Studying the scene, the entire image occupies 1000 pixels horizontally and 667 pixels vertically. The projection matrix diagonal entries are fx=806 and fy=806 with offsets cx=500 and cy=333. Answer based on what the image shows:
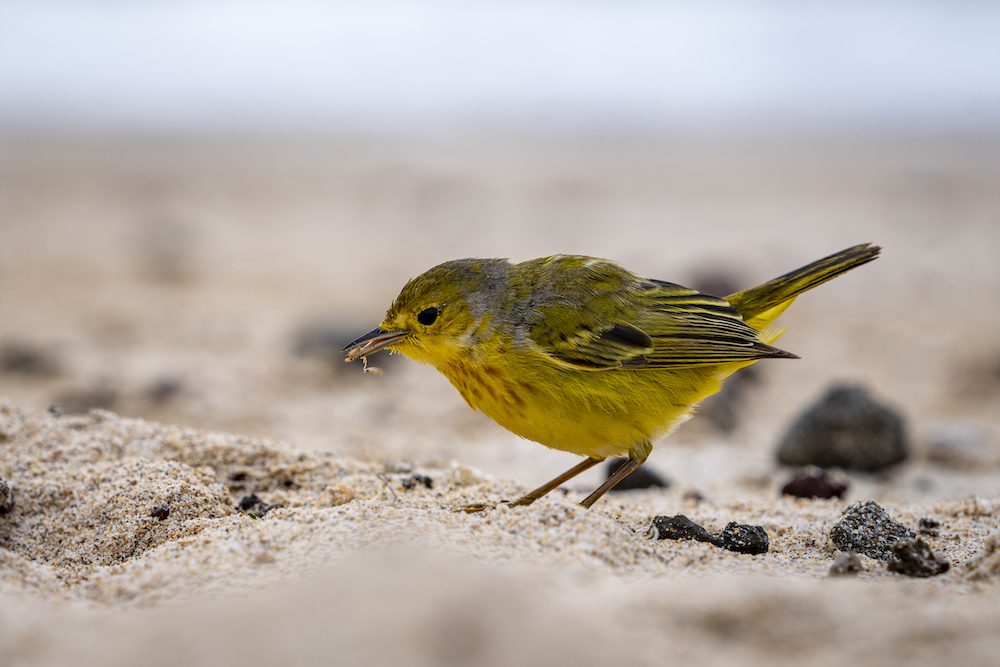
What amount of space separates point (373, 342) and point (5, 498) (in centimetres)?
152

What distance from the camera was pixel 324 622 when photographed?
1.83 m

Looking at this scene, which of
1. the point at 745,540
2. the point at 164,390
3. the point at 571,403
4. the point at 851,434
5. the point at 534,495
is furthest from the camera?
the point at 164,390

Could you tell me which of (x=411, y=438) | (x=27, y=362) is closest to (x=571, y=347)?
(x=411, y=438)

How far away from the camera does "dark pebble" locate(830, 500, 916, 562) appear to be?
3051mm

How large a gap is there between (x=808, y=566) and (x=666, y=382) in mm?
1024

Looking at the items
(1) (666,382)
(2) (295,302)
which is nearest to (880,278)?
(2) (295,302)

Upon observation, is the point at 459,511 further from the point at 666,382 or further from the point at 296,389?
the point at 296,389

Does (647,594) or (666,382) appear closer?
(647,594)

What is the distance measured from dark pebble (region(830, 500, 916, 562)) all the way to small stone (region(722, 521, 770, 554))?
368mm

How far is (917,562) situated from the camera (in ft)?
8.45

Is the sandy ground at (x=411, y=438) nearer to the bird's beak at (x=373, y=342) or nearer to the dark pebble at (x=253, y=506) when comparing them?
the dark pebble at (x=253, y=506)

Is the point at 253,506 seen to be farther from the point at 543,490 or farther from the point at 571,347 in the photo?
the point at 571,347

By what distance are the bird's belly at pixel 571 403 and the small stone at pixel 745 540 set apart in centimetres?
59

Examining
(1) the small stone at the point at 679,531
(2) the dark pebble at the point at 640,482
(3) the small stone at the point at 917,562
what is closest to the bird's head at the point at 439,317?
(1) the small stone at the point at 679,531
